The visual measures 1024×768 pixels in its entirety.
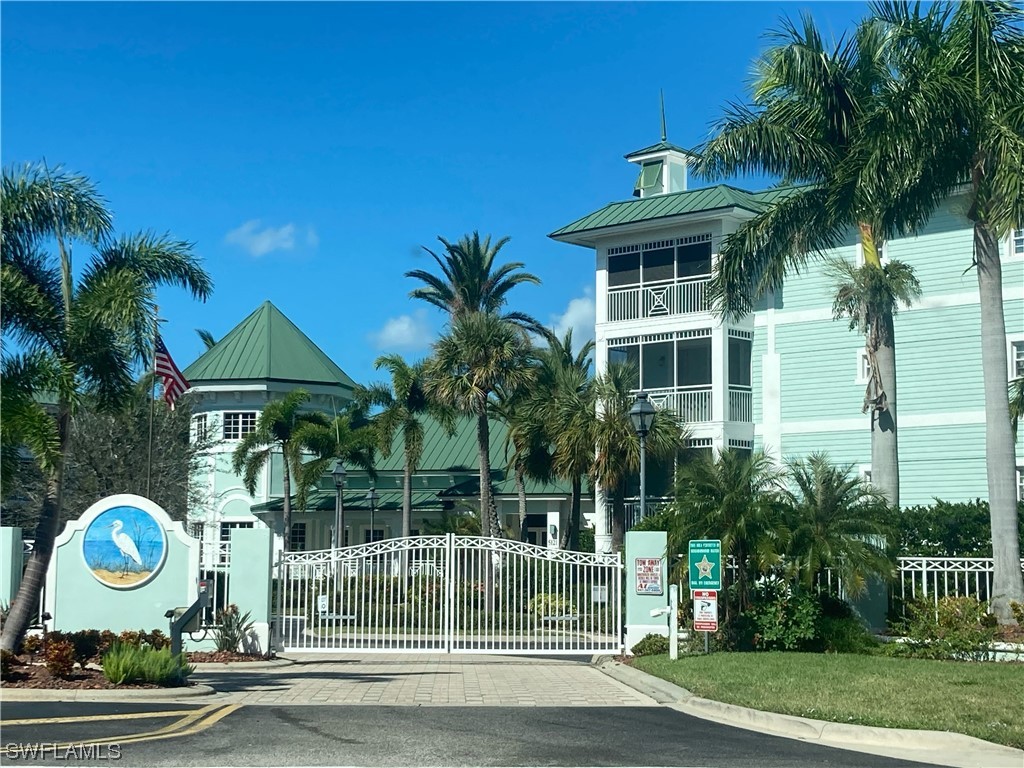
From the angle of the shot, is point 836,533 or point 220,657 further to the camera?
point 220,657

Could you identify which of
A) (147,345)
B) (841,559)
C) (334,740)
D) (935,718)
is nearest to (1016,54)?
(841,559)

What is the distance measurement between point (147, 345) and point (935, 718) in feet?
37.6

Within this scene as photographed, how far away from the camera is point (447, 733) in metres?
11.9

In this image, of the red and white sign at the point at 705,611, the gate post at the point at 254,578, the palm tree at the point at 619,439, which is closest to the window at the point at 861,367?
the palm tree at the point at 619,439

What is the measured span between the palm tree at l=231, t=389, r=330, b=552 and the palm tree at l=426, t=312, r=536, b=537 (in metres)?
9.81

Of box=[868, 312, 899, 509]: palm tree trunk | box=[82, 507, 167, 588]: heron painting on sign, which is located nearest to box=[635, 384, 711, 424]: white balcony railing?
box=[868, 312, 899, 509]: palm tree trunk

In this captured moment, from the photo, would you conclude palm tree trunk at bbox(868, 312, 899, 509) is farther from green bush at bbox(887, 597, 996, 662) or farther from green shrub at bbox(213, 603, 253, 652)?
green shrub at bbox(213, 603, 253, 652)

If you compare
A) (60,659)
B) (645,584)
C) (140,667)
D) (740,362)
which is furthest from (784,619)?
(740,362)

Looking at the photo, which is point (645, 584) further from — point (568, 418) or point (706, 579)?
point (568, 418)

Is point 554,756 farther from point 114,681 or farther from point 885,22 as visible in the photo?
point 885,22

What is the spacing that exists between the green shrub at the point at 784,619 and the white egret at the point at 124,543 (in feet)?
34.2

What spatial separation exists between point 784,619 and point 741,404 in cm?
1846

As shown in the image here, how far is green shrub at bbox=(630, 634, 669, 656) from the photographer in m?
20.5

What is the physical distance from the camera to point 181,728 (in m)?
12.0
